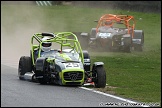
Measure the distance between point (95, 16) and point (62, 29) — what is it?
4921mm

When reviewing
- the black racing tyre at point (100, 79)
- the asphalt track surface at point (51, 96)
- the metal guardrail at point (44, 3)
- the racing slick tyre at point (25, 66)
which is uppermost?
the metal guardrail at point (44, 3)

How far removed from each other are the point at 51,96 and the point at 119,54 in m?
14.2

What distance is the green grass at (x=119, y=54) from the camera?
1659 centimetres

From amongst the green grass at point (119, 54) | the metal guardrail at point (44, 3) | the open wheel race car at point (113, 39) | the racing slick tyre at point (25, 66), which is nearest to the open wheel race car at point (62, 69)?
the racing slick tyre at point (25, 66)

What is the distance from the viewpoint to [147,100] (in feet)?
45.5

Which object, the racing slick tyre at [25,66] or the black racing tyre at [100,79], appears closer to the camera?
the black racing tyre at [100,79]

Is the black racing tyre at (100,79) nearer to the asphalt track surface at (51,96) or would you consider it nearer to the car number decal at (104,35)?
the asphalt track surface at (51,96)

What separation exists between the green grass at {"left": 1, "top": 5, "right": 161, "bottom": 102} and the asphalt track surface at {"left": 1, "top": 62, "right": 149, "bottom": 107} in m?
0.66

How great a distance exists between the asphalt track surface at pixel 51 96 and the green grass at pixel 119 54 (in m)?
0.66

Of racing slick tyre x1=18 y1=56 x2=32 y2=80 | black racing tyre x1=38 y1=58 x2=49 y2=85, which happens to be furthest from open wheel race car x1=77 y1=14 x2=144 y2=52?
black racing tyre x1=38 y1=58 x2=49 y2=85

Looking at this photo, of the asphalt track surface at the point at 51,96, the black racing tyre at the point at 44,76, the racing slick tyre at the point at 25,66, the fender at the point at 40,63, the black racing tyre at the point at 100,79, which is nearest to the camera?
the asphalt track surface at the point at 51,96

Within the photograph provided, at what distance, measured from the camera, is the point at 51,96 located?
14203 millimetres

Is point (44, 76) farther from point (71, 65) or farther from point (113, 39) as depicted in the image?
point (113, 39)

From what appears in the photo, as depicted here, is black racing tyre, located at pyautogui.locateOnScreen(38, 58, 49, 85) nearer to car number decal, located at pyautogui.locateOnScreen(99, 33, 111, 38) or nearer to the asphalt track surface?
the asphalt track surface
